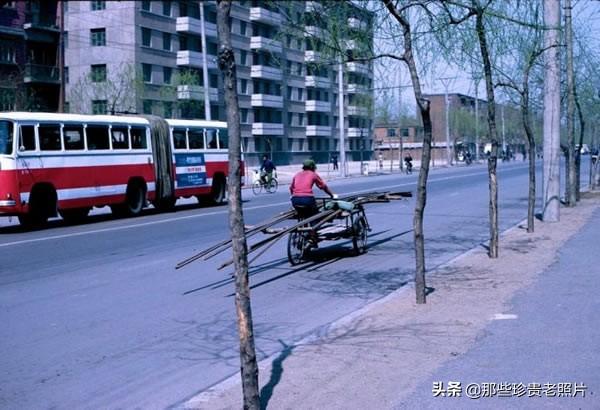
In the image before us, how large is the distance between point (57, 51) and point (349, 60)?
45.3 meters

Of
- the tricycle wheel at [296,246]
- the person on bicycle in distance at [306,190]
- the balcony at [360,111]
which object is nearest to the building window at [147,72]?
the balcony at [360,111]

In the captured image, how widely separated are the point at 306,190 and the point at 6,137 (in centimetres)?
960

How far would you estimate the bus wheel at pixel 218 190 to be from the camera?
1093 inches

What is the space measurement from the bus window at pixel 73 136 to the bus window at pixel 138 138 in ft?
8.11

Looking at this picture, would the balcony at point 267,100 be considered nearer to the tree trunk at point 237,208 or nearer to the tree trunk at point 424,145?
the tree trunk at point 424,145

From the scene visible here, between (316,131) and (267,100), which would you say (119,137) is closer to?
(267,100)

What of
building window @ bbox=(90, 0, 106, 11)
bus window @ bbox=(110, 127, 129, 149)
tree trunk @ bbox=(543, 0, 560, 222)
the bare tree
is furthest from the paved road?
the bare tree

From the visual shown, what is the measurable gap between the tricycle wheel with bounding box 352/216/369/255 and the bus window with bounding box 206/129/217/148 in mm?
14407

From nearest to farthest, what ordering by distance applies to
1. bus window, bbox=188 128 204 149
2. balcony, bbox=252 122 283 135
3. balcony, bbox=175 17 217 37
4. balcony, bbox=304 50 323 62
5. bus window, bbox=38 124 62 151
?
balcony, bbox=304 50 323 62 < bus window, bbox=38 124 62 151 < bus window, bbox=188 128 204 149 < balcony, bbox=175 17 217 37 < balcony, bbox=252 122 283 135


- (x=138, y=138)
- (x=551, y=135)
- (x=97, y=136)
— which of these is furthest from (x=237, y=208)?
(x=138, y=138)

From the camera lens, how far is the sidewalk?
17.6ft

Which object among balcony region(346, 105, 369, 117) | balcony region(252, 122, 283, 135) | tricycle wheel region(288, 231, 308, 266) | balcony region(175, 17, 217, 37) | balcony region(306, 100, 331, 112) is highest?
balcony region(175, 17, 217, 37)

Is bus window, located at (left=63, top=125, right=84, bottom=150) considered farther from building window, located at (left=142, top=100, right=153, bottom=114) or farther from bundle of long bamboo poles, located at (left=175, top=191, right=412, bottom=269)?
building window, located at (left=142, top=100, right=153, bottom=114)

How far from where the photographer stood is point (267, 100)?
6894cm
